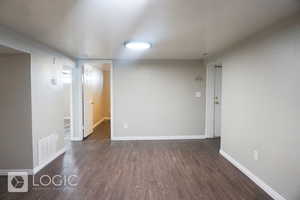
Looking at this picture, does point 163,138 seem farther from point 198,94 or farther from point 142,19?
point 142,19

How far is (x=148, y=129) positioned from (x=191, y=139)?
1.19 meters

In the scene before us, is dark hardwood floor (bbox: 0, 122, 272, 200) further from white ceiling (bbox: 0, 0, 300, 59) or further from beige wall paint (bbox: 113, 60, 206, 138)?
white ceiling (bbox: 0, 0, 300, 59)

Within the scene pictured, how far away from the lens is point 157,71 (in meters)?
4.43

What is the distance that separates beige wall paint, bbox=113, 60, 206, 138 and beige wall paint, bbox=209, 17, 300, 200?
151 cm

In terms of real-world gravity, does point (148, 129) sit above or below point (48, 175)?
above

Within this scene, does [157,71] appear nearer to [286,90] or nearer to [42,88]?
[42,88]

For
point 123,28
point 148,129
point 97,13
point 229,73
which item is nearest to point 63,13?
Answer: point 97,13

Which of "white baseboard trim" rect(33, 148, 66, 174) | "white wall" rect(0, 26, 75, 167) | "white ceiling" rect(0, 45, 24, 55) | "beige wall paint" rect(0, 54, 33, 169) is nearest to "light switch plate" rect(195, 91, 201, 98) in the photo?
"white wall" rect(0, 26, 75, 167)

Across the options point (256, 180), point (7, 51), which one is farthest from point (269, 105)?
point (7, 51)

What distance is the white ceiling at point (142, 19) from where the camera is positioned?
5.14 feet

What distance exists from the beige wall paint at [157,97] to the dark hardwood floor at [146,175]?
64 cm

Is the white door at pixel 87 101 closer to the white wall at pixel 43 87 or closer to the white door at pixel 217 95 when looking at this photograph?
the white wall at pixel 43 87
